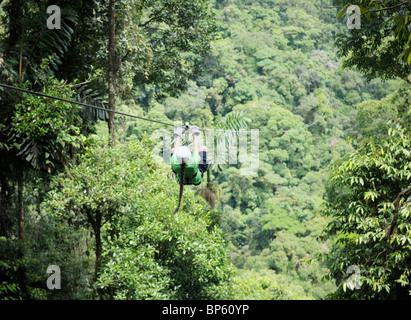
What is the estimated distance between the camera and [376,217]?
16.3 feet

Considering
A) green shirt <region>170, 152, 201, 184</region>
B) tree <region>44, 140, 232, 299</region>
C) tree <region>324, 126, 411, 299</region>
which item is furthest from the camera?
tree <region>44, 140, 232, 299</region>

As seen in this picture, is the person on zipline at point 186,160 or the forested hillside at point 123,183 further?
the forested hillside at point 123,183

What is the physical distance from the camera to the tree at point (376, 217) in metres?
4.65

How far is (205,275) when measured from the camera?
19.9 feet

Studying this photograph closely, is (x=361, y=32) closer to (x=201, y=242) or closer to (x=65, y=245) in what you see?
(x=201, y=242)

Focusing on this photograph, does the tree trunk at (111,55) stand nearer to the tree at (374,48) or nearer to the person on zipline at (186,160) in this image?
the person on zipline at (186,160)

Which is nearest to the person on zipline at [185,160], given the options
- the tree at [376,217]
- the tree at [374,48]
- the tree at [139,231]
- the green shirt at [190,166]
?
the green shirt at [190,166]

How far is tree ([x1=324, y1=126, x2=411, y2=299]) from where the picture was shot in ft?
15.3

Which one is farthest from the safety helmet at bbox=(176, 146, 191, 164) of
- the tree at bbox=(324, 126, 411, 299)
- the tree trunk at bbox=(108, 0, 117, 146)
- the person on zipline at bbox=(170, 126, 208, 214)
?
the tree trunk at bbox=(108, 0, 117, 146)

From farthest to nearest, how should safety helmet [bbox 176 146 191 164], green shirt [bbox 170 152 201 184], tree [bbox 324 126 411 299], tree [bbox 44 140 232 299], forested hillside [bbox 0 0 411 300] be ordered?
tree [bbox 44 140 232 299] < forested hillside [bbox 0 0 411 300] < tree [bbox 324 126 411 299] < green shirt [bbox 170 152 201 184] < safety helmet [bbox 176 146 191 164]

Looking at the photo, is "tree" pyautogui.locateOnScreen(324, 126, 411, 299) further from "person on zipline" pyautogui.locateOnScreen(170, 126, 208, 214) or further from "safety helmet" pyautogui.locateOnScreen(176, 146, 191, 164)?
"safety helmet" pyautogui.locateOnScreen(176, 146, 191, 164)

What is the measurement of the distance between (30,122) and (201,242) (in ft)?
8.92

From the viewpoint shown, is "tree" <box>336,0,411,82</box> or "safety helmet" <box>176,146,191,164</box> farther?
"tree" <box>336,0,411,82</box>
